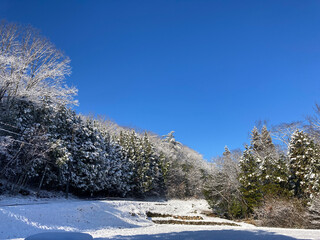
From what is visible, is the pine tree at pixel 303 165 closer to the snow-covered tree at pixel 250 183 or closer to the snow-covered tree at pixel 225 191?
the snow-covered tree at pixel 250 183

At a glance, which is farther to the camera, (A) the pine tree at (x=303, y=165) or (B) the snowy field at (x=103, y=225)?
(A) the pine tree at (x=303, y=165)

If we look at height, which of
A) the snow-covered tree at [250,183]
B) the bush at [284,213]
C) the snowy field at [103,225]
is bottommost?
the snowy field at [103,225]

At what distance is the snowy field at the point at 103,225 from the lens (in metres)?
11.0

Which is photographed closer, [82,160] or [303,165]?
[303,165]

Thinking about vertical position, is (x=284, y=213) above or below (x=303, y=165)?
below

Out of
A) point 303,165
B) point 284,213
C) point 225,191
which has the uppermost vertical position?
point 303,165

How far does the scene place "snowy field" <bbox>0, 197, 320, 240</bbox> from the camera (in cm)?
1105

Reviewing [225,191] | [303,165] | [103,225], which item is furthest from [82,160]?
[303,165]

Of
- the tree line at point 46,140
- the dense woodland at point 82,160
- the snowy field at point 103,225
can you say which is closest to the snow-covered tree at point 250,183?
the dense woodland at point 82,160

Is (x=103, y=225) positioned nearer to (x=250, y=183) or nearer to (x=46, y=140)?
(x=46, y=140)

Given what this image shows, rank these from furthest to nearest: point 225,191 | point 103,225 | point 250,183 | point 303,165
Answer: point 225,191
point 250,183
point 303,165
point 103,225

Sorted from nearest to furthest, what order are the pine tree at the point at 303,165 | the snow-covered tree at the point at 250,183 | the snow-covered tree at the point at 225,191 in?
1. the pine tree at the point at 303,165
2. the snow-covered tree at the point at 250,183
3. the snow-covered tree at the point at 225,191

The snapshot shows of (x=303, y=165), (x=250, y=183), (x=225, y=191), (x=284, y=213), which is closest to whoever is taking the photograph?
(x=284, y=213)

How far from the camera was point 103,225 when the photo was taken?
16531 mm
